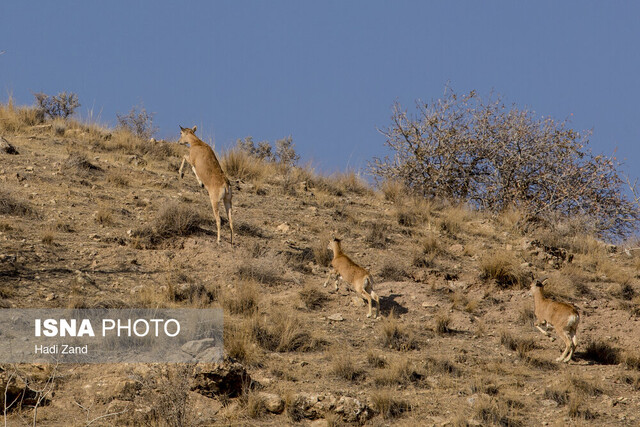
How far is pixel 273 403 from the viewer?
9742 mm

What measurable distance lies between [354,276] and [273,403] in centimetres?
357

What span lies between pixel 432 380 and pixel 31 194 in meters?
8.98

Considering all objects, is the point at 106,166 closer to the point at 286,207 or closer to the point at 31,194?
the point at 31,194

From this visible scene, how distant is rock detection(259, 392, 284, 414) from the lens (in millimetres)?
9730

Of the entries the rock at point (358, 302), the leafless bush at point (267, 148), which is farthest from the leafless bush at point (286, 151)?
the rock at point (358, 302)

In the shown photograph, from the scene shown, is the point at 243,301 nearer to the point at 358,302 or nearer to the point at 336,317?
the point at 336,317

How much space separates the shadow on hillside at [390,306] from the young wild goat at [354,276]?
28cm

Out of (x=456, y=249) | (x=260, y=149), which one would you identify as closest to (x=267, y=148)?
(x=260, y=149)

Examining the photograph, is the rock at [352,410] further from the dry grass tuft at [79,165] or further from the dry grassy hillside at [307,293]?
the dry grass tuft at [79,165]

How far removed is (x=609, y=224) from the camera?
65.1 feet

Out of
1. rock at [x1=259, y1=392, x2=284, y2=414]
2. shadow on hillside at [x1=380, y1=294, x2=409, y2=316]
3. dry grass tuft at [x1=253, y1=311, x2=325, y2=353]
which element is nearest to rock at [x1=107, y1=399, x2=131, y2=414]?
rock at [x1=259, y1=392, x2=284, y2=414]

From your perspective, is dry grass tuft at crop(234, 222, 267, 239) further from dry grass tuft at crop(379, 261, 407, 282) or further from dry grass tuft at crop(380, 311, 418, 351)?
dry grass tuft at crop(380, 311, 418, 351)

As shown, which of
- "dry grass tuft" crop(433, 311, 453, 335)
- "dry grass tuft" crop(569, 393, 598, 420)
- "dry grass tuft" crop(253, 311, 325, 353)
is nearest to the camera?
"dry grass tuft" crop(569, 393, 598, 420)

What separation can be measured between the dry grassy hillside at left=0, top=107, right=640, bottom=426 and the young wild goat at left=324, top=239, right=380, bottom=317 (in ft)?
1.14
